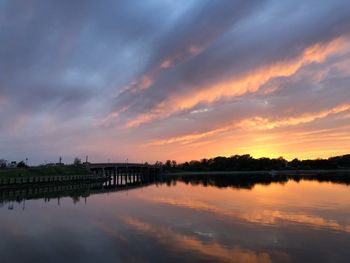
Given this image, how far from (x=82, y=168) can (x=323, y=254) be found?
5620 inches

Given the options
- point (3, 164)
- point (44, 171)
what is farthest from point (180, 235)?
point (3, 164)

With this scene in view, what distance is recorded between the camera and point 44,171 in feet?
417

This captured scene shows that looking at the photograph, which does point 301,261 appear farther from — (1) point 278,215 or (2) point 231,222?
(1) point 278,215

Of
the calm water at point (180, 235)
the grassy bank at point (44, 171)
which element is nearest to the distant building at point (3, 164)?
the grassy bank at point (44, 171)

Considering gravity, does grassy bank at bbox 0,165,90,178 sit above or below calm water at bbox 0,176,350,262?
above

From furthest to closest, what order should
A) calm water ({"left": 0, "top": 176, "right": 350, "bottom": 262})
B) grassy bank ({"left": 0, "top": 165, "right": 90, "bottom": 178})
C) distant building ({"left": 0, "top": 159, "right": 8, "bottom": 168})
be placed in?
distant building ({"left": 0, "top": 159, "right": 8, "bottom": 168}), grassy bank ({"left": 0, "top": 165, "right": 90, "bottom": 178}), calm water ({"left": 0, "top": 176, "right": 350, "bottom": 262})

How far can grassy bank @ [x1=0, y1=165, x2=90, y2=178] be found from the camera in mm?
104500

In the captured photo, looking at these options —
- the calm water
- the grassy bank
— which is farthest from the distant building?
the calm water

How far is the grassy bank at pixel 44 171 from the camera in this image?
104 m

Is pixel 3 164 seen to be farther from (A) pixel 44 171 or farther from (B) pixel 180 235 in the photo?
(B) pixel 180 235

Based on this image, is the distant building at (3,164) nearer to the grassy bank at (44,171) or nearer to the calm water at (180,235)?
the grassy bank at (44,171)

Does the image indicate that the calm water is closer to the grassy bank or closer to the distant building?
the grassy bank

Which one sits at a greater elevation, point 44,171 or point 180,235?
point 44,171

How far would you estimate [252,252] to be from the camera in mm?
25203
